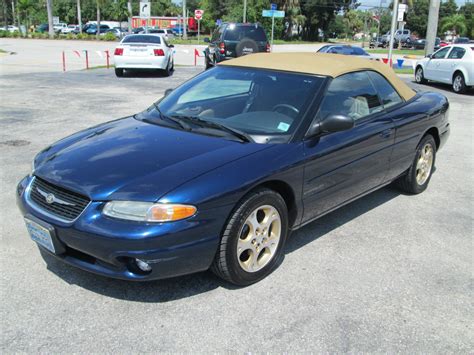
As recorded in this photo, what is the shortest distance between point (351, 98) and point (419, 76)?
601 inches

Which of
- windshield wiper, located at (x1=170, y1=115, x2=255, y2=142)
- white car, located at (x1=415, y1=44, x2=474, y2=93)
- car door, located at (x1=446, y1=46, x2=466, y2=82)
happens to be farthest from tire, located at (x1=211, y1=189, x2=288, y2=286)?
car door, located at (x1=446, y1=46, x2=466, y2=82)

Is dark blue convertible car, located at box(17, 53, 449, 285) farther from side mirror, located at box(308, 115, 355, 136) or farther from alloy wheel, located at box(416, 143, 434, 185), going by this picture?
alloy wheel, located at box(416, 143, 434, 185)

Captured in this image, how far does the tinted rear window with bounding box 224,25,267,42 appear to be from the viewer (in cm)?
1777

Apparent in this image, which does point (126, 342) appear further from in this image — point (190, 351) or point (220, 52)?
point (220, 52)

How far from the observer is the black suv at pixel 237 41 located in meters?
17.6

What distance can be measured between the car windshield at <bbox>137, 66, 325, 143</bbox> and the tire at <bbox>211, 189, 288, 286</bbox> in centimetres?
53

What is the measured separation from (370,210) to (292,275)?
1775 mm

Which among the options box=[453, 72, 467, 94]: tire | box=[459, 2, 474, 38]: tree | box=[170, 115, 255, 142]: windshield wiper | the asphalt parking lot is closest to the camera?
the asphalt parking lot

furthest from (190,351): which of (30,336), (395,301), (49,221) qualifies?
(395,301)

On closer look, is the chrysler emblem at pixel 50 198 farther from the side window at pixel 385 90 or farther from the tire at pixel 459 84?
the tire at pixel 459 84

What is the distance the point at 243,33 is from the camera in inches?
709

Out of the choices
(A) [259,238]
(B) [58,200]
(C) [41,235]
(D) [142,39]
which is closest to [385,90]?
(A) [259,238]

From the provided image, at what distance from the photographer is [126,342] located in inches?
112

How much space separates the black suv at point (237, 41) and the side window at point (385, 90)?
12.8 metres
